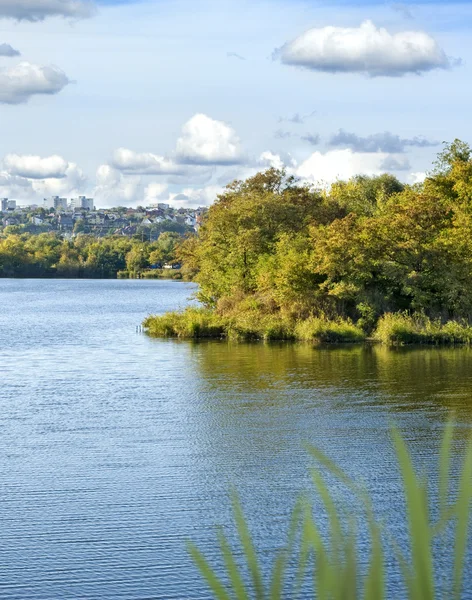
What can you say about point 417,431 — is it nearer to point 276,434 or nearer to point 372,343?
point 276,434

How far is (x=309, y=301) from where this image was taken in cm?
4141

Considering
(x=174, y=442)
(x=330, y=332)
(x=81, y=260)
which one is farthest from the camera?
(x=81, y=260)

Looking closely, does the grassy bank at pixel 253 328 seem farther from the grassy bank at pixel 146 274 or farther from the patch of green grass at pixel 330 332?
the grassy bank at pixel 146 274

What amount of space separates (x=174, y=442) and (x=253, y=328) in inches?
880

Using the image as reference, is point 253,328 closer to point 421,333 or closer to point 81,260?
point 421,333

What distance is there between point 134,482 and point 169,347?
23434mm

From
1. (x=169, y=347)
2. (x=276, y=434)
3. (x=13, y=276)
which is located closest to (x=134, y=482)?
(x=276, y=434)

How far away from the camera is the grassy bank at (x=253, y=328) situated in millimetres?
39875

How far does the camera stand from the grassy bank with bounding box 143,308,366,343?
39875mm

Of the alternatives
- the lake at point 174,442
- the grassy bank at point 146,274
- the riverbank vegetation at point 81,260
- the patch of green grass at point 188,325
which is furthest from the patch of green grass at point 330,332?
the grassy bank at point 146,274

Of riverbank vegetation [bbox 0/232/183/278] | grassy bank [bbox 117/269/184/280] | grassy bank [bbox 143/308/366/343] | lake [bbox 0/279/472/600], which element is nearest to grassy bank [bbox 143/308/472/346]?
grassy bank [bbox 143/308/366/343]

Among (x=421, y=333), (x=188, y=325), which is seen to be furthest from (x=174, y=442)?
(x=188, y=325)

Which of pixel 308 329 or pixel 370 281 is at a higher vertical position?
pixel 370 281

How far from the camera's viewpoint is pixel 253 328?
135 ft
